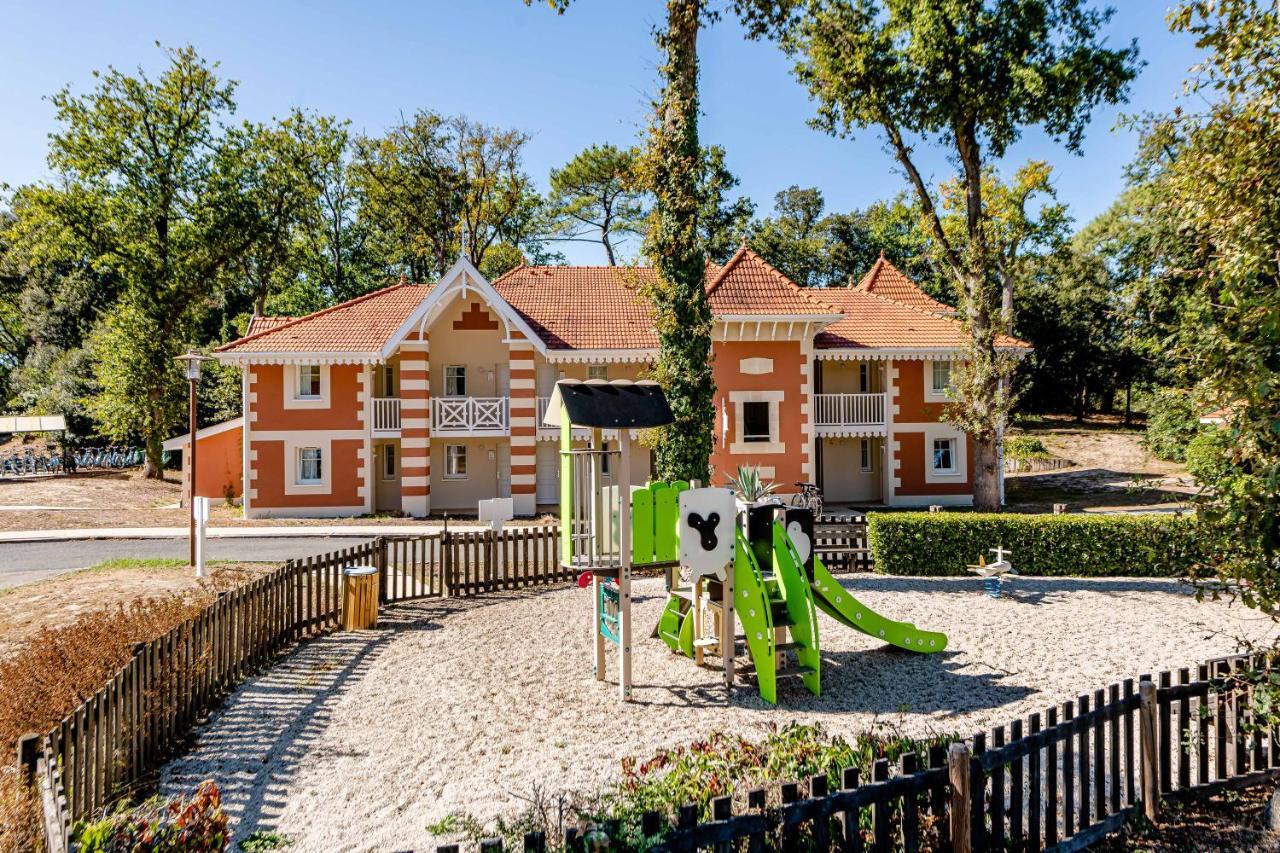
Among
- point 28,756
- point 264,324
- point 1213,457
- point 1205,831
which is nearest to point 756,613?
point 1205,831

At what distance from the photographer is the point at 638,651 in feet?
32.7

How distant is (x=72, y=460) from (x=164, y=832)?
42.1m

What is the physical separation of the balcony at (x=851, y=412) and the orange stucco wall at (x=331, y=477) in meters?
16.5

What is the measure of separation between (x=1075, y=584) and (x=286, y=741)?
1338 cm

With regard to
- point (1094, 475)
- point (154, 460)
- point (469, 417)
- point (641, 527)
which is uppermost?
point (469, 417)

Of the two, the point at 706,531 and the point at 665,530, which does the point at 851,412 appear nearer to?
the point at 665,530

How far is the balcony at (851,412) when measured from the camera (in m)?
25.4

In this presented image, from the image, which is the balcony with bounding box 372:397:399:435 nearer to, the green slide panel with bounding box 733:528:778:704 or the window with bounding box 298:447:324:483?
the window with bounding box 298:447:324:483

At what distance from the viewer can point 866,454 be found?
89.0 ft

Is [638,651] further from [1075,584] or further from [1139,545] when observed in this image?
[1139,545]

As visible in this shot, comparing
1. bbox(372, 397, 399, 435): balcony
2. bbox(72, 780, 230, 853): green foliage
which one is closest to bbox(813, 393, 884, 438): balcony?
bbox(372, 397, 399, 435): balcony

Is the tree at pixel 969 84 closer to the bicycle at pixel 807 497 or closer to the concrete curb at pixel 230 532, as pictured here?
the bicycle at pixel 807 497

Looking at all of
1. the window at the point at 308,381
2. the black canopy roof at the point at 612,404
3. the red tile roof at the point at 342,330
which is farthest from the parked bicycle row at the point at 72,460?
the black canopy roof at the point at 612,404

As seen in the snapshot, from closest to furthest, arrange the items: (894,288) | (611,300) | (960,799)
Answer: (960,799) → (611,300) → (894,288)
